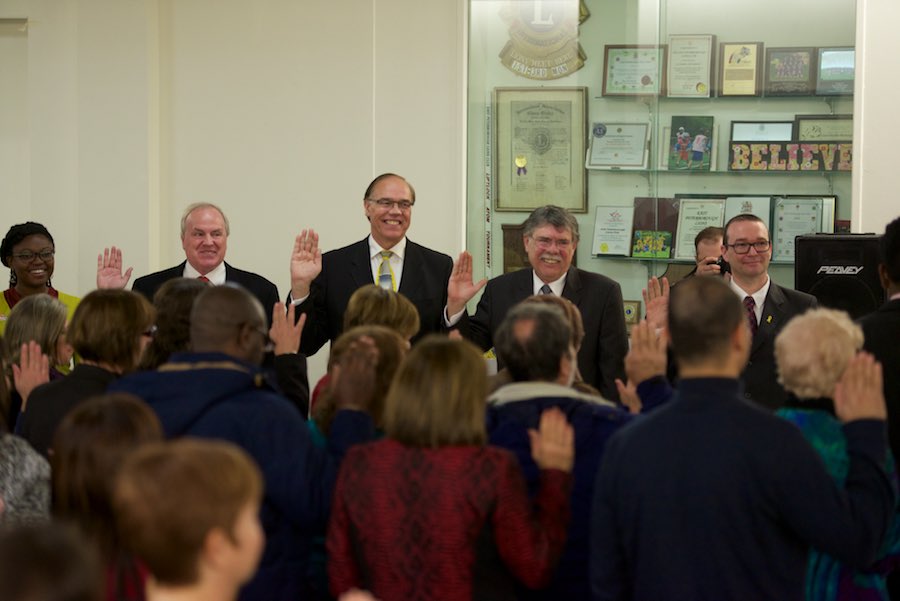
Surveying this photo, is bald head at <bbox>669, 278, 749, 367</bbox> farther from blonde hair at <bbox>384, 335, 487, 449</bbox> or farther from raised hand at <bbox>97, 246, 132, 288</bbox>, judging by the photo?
raised hand at <bbox>97, 246, 132, 288</bbox>

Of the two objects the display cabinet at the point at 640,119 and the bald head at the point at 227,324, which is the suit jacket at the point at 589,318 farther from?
the bald head at the point at 227,324

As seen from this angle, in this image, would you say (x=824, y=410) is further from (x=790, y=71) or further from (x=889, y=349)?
(x=790, y=71)

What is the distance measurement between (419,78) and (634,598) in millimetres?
4433

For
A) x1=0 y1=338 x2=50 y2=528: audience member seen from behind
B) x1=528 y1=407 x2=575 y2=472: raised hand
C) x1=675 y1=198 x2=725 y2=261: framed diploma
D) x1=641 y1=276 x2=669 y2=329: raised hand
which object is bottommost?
x1=0 y1=338 x2=50 y2=528: audience member seen from behind

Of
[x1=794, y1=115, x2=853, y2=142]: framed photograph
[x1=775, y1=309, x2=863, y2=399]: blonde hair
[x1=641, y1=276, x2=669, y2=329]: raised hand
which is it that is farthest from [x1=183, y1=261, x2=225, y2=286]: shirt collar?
[x1=794, y1=115, x2=853, y2=142]: framed photograph

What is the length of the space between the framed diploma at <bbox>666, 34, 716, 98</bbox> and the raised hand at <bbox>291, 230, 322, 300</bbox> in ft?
8.37

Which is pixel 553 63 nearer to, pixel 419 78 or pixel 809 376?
pixel 419 78

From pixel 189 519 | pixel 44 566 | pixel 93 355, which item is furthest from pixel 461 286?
pixel 44 566

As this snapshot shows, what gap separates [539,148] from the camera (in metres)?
6.82

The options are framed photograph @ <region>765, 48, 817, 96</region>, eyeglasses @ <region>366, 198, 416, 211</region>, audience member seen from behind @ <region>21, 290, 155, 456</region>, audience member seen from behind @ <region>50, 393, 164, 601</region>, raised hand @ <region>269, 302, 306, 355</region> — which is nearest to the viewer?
audience member seen from behind @ <region>50, 393, 164, 601</region>

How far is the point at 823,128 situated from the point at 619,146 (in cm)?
112

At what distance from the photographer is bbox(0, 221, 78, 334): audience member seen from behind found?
18.8ft

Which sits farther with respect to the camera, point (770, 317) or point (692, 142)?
point (692, 142)

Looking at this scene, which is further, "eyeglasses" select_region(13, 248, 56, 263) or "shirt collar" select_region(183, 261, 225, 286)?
"eyeglasses" select_region(13, 248, 56, 263)
